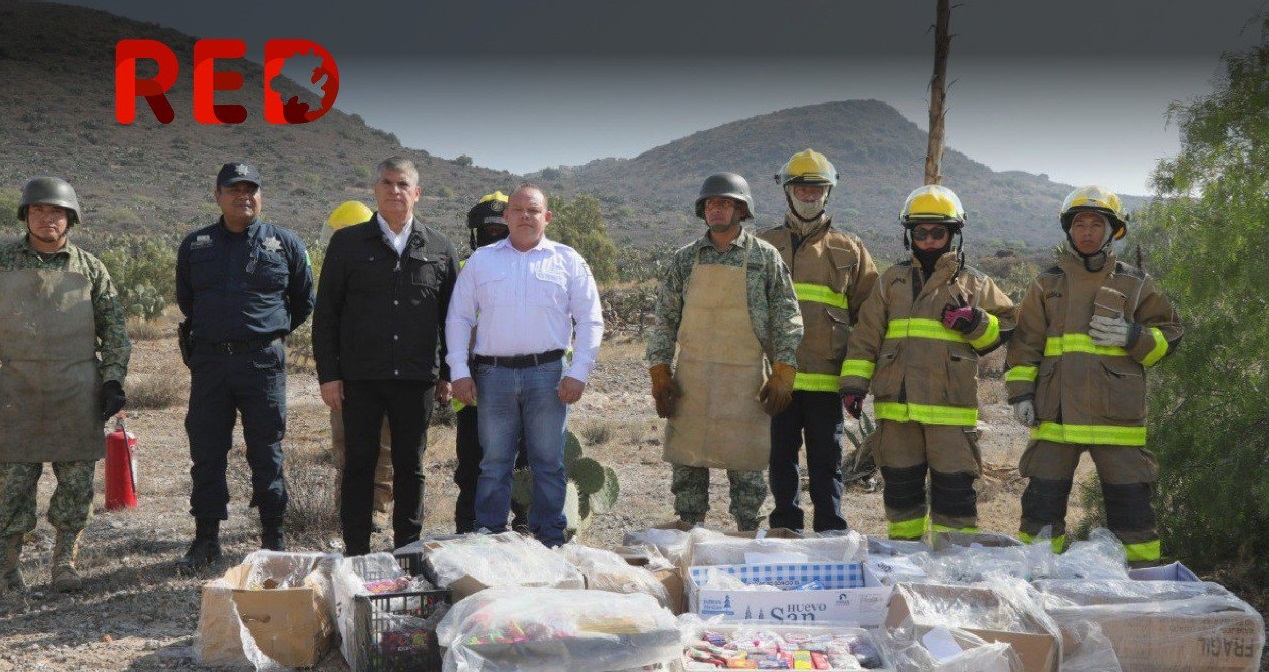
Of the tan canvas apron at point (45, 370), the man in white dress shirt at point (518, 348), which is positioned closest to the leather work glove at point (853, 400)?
the man in white dress shirt at point (518, 348)

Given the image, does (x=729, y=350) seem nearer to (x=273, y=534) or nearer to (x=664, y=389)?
(x=664, y=389)

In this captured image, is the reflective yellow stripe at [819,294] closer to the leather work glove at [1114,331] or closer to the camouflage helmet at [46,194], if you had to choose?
the leather work glove at [1114,331]

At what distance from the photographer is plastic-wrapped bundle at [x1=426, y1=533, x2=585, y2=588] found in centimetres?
460

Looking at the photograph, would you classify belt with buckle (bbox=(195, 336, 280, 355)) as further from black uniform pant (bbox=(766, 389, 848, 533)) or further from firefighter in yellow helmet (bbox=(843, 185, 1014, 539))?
firefighter in yellow helmet (bbox=(843, 185, 1014, 539))

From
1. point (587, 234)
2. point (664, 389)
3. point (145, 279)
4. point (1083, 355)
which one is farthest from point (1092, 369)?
point (587, 234)

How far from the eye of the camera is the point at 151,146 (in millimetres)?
55312

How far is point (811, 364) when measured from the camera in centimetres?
620

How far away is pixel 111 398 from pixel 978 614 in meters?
4.85

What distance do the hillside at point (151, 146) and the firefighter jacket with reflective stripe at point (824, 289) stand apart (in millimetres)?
33725

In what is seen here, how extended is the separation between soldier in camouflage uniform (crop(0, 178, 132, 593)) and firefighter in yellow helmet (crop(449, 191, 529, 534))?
1.98m

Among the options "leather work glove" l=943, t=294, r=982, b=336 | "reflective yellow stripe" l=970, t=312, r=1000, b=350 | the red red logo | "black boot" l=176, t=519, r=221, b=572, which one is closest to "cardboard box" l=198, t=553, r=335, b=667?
"black boot" l=176, t=519, r=221, b=572

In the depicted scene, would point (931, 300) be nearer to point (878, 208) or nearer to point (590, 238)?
point (590, 238)

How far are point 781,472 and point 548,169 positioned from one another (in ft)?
352

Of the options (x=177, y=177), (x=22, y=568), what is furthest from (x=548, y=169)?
(x=22, y=568)
